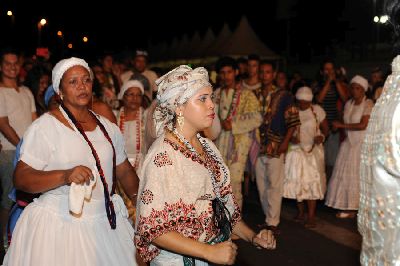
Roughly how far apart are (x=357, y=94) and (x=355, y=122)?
0.40m

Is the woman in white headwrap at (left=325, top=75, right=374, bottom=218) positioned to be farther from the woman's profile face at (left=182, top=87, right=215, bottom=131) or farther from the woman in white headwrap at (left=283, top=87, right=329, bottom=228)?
the woman's profile face at (left=182, top=87, right=215, bottom=131)

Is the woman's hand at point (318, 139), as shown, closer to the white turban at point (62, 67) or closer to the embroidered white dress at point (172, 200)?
the white turban at point (62, 67)

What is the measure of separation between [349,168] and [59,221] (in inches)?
254

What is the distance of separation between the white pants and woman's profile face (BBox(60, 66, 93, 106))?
14.8ft

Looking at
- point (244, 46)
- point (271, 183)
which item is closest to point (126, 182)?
point (271, 183)

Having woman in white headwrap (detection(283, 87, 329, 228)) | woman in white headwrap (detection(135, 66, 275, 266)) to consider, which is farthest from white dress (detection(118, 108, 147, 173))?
woman in white headwrap (detection(135, 66, 275, 266))

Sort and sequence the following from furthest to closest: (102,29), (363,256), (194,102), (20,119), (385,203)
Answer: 1. (102,29)
2. (20,119)
3. (194,102)
4. (363,256)
5. (385,203)

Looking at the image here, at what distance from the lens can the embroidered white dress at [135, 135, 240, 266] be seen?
11.0 ft

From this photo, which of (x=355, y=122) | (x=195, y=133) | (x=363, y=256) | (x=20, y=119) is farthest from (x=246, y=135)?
(x=363, y=256)

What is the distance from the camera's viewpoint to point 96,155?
175 inches

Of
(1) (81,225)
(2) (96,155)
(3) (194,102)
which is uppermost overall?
(3) (194,102)

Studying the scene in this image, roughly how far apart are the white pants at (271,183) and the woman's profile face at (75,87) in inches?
178

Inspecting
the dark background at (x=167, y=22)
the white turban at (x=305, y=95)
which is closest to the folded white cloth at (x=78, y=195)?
the white turban at (x=305, y=95)

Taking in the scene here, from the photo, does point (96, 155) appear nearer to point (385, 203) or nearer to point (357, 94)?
point (385, 203)
